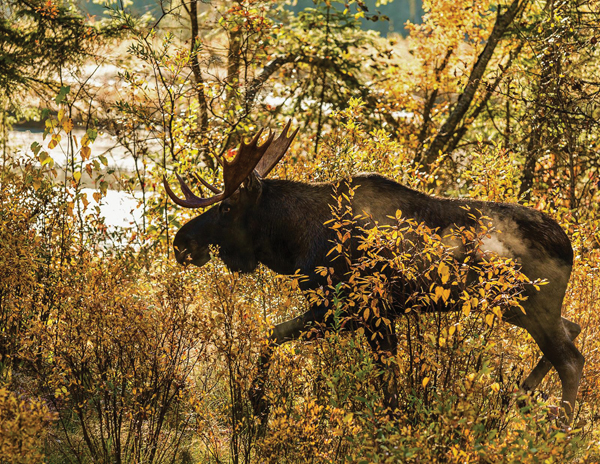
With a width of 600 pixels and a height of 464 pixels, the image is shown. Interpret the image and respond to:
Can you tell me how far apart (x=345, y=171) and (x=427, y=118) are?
7.52 metres

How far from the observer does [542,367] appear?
17.5ft

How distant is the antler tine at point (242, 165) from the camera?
518 centimetres

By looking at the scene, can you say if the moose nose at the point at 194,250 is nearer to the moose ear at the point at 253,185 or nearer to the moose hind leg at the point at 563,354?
the moose ear at the point at 253,185

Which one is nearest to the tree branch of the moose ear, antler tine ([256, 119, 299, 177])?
antler tine ([256, 119, 299, 177])

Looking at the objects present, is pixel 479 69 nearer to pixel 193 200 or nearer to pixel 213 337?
pixel 193 200

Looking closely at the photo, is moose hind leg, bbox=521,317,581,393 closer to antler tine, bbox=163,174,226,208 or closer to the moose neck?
the moose neck

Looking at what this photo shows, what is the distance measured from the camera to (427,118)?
13.6 meters

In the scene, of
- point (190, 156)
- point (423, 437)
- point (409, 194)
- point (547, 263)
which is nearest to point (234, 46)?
point (190, 156)

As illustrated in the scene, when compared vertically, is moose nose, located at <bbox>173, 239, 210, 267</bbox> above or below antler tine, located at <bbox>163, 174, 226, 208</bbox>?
below

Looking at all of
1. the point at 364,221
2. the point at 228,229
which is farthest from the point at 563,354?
the point at 228,229

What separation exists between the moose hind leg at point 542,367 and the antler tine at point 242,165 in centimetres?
259

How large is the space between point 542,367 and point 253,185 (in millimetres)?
2584

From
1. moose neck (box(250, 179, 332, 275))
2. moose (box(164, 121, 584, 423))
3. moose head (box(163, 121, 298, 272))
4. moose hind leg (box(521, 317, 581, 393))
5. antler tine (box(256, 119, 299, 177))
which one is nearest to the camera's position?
moose (box(164, 121, 584, 423))

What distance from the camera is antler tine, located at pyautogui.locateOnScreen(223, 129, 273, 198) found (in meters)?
5.18
